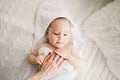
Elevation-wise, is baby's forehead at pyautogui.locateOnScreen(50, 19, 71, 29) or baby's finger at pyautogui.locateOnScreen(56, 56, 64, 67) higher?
baby's forehead at pyautogui.locateOnScreen(50, 19, 71, 29)

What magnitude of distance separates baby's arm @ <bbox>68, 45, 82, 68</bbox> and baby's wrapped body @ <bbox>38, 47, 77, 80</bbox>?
2 centimetres

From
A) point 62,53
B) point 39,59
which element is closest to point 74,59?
point 62,53

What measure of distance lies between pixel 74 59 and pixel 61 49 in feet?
0.25

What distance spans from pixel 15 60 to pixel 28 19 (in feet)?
0.73

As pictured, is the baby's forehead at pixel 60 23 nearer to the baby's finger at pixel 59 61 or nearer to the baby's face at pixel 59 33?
the baby's face at pixel 59 33

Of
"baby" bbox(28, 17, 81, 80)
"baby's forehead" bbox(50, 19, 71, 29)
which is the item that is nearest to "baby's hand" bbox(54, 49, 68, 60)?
"baby" bbox(28, 17, 81, 80)

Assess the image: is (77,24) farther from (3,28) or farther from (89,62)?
(3,28)

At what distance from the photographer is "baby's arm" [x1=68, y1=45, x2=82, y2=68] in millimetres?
1191

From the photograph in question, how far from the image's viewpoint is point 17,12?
1324 millimetres

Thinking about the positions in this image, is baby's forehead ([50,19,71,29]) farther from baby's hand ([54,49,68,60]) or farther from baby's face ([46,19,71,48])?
baby's hand ([54,49,68,60])

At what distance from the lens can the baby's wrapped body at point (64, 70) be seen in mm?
1157

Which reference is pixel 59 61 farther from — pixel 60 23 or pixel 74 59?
pixel 60 23

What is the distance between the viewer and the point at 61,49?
121 centimetres

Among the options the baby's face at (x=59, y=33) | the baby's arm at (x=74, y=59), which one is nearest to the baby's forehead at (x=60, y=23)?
the baby's face at (x=59, y=33)
